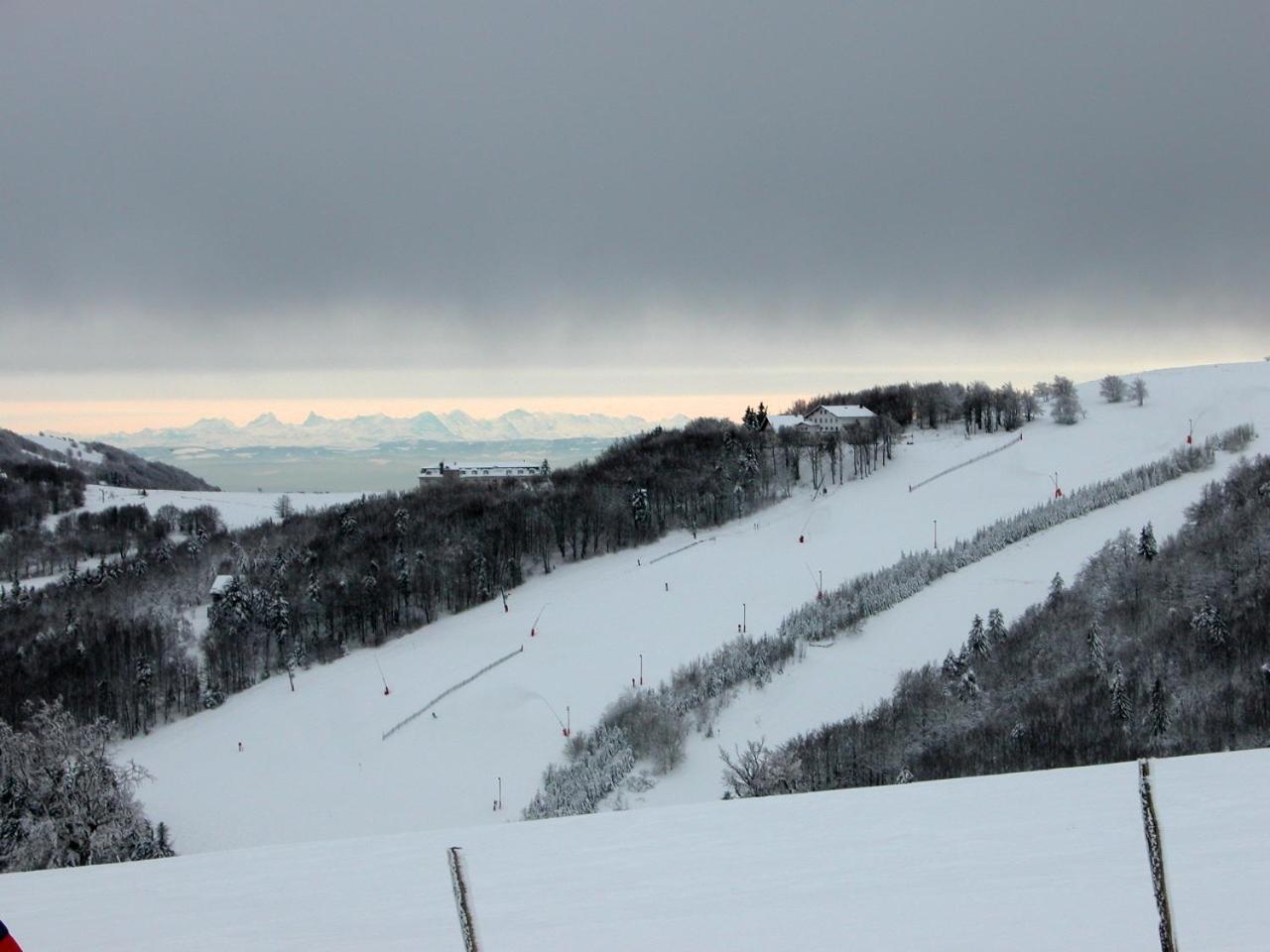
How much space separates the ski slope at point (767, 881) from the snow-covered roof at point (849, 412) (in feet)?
349

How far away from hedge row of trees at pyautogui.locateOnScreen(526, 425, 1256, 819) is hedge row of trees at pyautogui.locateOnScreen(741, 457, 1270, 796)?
5.25 m

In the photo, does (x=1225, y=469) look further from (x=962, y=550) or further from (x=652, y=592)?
(x=652, y=592)

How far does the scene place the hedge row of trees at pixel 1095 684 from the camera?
31234mm

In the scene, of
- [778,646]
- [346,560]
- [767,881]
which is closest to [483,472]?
[346,560]

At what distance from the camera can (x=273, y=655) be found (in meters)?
72.0

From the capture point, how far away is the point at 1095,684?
121 feet

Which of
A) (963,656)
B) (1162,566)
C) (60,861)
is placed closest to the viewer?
(60,861)

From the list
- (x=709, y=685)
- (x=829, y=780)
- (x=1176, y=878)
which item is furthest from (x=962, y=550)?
(x=1176, y=878)

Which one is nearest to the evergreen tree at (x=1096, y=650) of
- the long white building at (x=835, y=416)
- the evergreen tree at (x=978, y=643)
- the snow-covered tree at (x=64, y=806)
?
the evergreen tree at (x=978, y=643)

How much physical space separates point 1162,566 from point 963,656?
14.0 m

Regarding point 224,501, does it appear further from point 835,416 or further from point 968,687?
point 968,687

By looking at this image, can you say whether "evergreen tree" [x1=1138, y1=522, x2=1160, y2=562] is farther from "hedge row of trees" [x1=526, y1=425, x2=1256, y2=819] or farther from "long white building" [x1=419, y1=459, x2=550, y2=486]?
"long white building" [x1=419, y1=459, x2=550, y2=486]

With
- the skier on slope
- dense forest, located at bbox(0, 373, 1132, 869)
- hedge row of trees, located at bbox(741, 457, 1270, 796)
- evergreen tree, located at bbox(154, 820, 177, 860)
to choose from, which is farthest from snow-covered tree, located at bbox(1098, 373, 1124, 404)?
the skier on slope

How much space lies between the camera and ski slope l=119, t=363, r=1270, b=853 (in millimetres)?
41000
